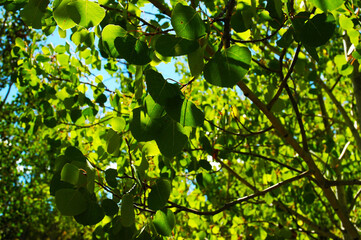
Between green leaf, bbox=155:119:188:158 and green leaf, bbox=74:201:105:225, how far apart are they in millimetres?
259

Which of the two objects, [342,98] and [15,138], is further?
[15,138]

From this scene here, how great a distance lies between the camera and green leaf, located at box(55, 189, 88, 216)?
2.60 feet

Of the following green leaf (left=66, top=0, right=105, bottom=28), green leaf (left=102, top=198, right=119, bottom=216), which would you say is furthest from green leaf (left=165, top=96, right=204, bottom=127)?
green leaf (left=102, top=198, right=119, bottom=216)

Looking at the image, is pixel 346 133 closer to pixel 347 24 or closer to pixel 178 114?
pixel 347 24

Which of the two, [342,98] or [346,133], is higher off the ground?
[342,98]

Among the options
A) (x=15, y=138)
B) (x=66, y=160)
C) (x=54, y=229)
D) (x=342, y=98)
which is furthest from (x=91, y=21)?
(x=54, y=229)

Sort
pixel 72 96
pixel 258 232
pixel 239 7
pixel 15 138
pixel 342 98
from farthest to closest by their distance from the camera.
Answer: pixel 15 138, pixel 342 98, pixel 258 232, pixel 72 96, pixel 239 7

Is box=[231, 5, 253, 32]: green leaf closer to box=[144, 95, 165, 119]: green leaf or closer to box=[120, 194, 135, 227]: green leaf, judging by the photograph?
box=[144, 95, 165, 119]: green leaf

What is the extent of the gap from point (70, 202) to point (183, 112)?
1.23 feet

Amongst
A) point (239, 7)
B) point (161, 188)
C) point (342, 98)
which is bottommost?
point (161, 188)

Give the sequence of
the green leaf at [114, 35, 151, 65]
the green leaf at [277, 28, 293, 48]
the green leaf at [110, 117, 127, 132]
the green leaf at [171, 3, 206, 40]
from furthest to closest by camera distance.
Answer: the green leaf at [110, 117, 127, 132], the green leaf at [277, 28, 293, 48], the green leaf at [114, 35, 151, 65], the green leaf at [171, 3, 206, 40]

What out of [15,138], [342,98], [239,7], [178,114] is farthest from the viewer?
[15,138]

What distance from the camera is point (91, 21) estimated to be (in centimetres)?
81

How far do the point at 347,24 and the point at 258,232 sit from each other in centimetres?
129
